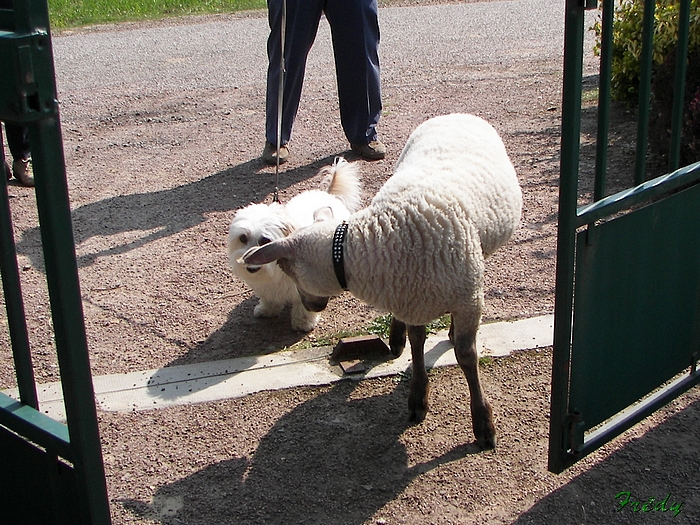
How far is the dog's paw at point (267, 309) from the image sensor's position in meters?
4.50

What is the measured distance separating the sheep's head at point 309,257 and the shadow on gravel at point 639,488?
1.12 metres

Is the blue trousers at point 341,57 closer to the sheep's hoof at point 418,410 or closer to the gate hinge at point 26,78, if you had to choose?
the sheep's hoof at point 418,410

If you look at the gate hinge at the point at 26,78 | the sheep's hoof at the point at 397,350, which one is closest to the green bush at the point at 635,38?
the sheep's hoof at the point at 397,350

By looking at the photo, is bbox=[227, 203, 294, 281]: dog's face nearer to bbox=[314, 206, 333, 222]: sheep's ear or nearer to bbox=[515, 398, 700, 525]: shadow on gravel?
bbox=[314, 206, 333, 222]: sheep's ear

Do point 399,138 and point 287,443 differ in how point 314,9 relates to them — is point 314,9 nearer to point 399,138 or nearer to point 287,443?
point 399,138

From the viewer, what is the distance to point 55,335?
200 cm

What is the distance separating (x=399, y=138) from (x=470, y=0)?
8.09 m

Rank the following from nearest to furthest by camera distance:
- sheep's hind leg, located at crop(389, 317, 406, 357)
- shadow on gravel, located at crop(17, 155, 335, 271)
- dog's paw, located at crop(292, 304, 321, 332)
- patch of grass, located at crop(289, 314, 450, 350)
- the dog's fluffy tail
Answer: sheep's hind leg, located at crop(389, 317, 406, 357) → patch of grass, located at crop(289, 314, 450, 350) → dog's paw, located at crop(292, 304, 321, 332) → the dog's fluffy tail → shadow on gravel, located at crop(17, 155, 335, 271)

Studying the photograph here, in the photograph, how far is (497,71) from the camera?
9492 mm

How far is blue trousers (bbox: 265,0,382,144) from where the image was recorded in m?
6.38

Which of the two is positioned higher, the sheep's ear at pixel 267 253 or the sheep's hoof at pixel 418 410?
the sheep's ear at pixel 267 253

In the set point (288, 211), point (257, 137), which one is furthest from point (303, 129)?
point (288, 211)

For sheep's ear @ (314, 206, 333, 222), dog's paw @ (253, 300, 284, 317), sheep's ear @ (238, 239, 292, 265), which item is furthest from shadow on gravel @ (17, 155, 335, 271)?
sheep's ear @ (238, 239, 292, 265)

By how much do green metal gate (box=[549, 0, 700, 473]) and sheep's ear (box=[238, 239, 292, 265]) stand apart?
104 cm
